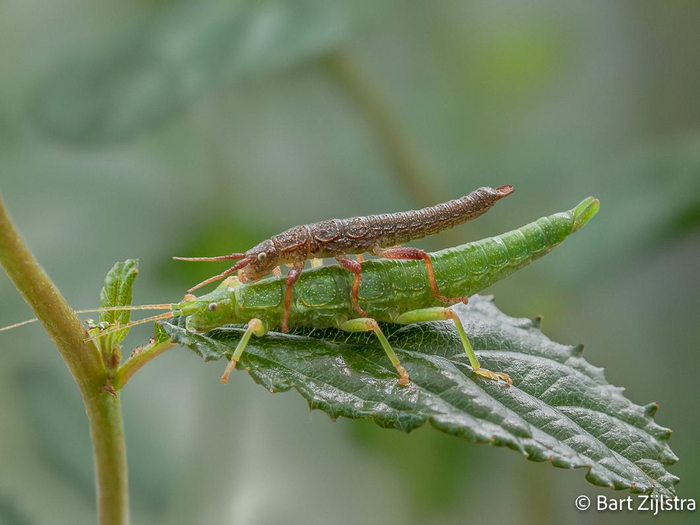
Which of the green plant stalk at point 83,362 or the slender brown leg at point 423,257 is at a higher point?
the slender brown leg at point 423,257

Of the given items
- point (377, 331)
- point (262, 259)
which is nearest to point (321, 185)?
point (262, 259)

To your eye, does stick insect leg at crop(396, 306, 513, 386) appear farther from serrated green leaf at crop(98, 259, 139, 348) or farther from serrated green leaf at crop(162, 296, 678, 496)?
serrated green leaf at crop(98, 259, 139, 348)

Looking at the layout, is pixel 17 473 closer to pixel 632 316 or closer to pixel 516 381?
pixel 516 381

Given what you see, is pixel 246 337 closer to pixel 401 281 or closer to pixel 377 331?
pixel 377 331

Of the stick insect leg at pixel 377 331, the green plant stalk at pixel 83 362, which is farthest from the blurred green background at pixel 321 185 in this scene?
the stick insect leg at pixel 377 331

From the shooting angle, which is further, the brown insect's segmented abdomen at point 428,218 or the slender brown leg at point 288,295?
the brown insect's segmented abdomen at point 428,218

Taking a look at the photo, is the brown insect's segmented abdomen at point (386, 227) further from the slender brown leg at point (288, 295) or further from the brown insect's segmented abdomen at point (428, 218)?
the slender brown leg at point (288, 295)

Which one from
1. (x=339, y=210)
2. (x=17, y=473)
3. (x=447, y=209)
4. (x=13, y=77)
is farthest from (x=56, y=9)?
(x=447, y=209)
